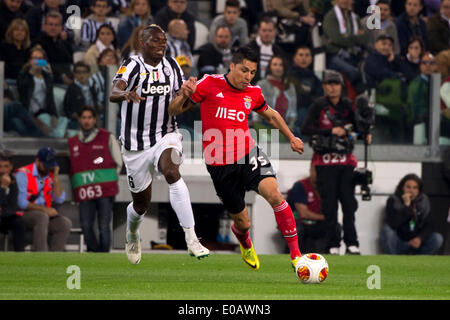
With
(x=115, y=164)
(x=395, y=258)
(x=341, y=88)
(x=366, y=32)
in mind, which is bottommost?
(x=395, y=258)

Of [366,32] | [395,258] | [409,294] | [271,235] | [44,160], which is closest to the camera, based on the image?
[409,294]

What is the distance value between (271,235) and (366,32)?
400cm

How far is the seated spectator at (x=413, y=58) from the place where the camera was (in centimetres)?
1794

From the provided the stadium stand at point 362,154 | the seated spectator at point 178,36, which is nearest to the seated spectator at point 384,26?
the stadium stand at point 362,154

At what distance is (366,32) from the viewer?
18047 mm

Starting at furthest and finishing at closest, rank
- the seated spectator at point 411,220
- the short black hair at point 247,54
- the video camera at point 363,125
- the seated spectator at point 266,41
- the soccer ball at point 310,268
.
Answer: the seated spectator at point 266,41, the seated spectator at point 411,220, the video camera at point 363,125, the short black hair at point 247,54, the soccer ball at point 310,268

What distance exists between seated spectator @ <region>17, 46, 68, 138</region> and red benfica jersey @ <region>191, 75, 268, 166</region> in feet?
21.4

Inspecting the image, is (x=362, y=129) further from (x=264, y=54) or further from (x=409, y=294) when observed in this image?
(x=409, y=294)

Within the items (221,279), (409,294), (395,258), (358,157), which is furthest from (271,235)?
(409,294)

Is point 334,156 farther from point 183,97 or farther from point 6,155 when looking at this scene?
point 183,97

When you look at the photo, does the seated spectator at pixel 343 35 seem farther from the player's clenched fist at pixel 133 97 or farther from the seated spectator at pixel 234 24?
the player's clenched fist at pixel 133 97

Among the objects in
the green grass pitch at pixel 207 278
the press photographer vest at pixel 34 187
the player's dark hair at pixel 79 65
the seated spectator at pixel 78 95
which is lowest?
the green grass pitch at pixel 207 278

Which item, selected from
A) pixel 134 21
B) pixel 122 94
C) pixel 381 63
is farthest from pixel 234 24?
pixel 122 94

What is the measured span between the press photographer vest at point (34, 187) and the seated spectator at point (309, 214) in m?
3.71
